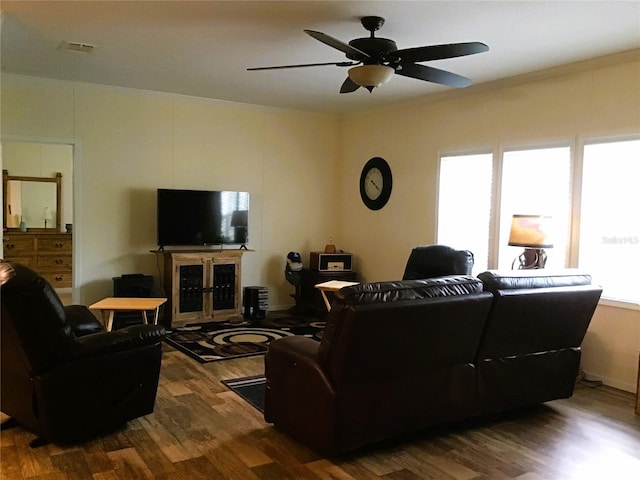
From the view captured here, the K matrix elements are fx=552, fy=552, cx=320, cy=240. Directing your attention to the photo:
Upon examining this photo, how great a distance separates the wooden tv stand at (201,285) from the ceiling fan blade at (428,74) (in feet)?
10.7

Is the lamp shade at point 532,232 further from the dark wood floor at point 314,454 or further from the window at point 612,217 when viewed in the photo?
the dark wood floor at point 314,454

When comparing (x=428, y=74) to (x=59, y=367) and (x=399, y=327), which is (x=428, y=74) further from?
(x=59, y=367)

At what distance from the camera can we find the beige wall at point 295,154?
4.62 metres

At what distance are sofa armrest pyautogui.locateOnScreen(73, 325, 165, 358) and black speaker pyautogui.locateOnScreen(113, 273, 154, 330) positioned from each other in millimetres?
2538

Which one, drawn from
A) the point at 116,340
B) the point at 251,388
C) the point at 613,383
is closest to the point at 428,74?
the point at 251,388

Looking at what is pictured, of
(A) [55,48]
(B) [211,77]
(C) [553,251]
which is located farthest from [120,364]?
(C) [553,251]

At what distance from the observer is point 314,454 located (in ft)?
9.86

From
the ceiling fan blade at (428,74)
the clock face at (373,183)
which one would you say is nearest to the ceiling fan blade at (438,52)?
the ceiling fan blade at (428,74)

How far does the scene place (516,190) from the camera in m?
5.26

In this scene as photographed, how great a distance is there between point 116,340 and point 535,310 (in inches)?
97.8

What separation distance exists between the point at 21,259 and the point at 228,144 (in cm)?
375

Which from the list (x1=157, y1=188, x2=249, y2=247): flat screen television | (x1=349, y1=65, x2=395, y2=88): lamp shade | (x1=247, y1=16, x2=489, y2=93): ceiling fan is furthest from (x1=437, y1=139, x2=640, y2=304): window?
(x1=157, y1=188, x2=249, y2=247): flat screen television

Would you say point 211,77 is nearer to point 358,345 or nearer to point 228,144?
point 228,144

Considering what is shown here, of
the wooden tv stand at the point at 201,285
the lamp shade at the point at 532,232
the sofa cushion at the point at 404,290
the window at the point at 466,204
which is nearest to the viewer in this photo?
the sofa cushion at the point at 404,290
